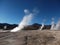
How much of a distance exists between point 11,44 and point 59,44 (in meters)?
4.01

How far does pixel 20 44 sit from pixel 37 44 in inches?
56.9

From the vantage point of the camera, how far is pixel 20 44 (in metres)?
14.8

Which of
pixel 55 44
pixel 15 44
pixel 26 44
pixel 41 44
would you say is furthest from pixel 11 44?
pixel 55 44

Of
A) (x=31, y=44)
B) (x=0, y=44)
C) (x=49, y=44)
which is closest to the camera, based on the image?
(x=0, y=44)

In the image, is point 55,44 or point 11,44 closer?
point 11,44

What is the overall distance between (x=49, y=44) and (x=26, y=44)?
206 centimetres

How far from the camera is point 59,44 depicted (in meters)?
15.5

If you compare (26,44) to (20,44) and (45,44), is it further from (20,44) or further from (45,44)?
(45,44)

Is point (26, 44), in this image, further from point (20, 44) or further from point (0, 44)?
point (0, 44)

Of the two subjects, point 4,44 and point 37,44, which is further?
point 37,44

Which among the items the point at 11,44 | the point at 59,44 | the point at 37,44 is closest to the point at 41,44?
the point at 37,44

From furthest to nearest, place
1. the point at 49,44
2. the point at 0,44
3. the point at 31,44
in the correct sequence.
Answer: the point at 49,44 < the point at 31,44 < the point at 0,44

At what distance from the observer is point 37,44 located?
15250mm

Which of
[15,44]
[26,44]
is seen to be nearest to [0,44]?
[15,44]
